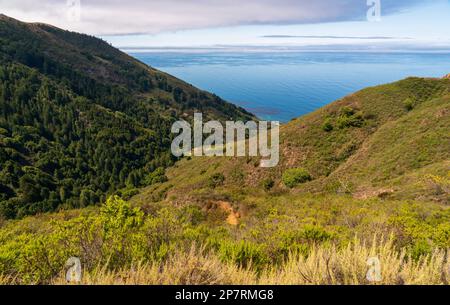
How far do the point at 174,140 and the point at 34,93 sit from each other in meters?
65.4

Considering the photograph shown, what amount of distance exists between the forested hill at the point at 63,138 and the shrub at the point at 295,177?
63.2 m

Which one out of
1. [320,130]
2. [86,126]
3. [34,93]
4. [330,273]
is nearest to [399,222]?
[330,273]

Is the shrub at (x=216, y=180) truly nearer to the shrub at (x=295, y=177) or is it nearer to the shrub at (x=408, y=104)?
the shrub at (x=295, y=177)

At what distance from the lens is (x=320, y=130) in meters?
47.9

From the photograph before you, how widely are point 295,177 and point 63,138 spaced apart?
351 ft

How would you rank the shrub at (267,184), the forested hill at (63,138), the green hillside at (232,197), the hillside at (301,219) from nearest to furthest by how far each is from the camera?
the hillside at (301,219) → the green hillside at (232,197) → the shrub at (267,184) → the forested hill at (63,138)

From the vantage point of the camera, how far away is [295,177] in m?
37.7

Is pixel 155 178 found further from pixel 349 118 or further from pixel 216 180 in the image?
pixel 349 118

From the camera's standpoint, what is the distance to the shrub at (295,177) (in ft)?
122

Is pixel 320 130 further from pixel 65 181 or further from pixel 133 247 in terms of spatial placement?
pixel 65 181

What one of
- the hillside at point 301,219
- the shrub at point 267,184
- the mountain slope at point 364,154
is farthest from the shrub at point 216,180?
the shrub at point 267,184

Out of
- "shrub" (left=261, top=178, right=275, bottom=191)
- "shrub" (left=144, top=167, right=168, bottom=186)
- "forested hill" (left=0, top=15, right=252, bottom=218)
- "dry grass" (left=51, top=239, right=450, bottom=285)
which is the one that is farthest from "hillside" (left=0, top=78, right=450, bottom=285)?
"forested hill" (left=0, top=15, right=252, bottom=218)

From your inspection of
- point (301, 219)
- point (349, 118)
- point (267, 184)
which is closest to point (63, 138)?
point (267, 184)

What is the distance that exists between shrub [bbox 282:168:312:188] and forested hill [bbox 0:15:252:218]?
63.2m
